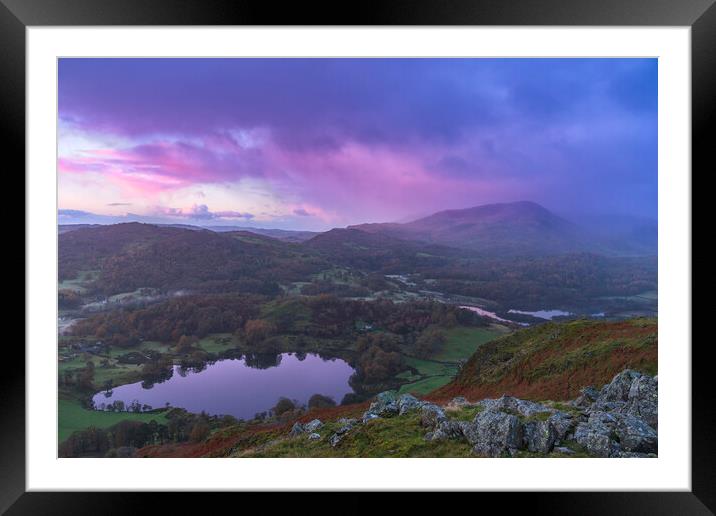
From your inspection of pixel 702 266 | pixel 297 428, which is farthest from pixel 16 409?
pixel 297 428

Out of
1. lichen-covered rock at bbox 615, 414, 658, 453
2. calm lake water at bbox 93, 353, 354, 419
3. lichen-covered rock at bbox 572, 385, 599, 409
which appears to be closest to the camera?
lichen-covered rock at bbox 615, 414, 658, 453

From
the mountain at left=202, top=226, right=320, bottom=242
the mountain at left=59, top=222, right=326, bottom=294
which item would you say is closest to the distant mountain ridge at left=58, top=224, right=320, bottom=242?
the mountain at left=202, top=226, right=320, bottom=242

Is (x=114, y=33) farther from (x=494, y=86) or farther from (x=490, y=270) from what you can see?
(x=490, y=270)

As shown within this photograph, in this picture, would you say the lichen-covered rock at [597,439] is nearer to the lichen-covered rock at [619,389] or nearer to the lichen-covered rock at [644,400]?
the lichen-covered rock at [644,400]

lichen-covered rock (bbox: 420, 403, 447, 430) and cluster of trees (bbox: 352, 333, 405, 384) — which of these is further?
cluster of trees (bbox: 352, 333, 405, 384)

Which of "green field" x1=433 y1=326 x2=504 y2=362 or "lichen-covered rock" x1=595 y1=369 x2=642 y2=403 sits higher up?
"lichen-covered rock" x1=595 y1=369 x2=642 y2=403

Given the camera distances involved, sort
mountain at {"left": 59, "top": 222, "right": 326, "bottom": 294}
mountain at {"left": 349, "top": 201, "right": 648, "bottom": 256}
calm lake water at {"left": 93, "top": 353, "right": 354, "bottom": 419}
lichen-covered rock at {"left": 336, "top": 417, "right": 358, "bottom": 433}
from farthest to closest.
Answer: mountain at {"left": 59, "top": 222, "right": 326, "bottom": 294}, calm lake water at {"left": 93, "top": 353, "right": 354, "bottom": 419}, mountain at {"left": 349, "top": 201, "right": 648, "bottom": 256}, lichen-covered rock at {"left": 336, "top": 417, "right": 358, "bottom": 433}

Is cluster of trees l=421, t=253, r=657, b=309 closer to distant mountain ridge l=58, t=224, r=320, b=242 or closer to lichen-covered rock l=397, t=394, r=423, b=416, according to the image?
distant mountain ridge l=58, t=224, r=320, b=242

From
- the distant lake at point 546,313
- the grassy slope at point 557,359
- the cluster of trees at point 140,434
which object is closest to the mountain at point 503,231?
the distant lake at point 546,313
